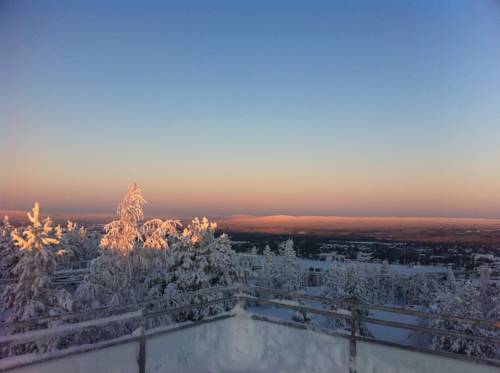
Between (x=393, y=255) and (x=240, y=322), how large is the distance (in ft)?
424

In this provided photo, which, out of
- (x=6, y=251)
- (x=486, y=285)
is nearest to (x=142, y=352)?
(x=6, y=251)

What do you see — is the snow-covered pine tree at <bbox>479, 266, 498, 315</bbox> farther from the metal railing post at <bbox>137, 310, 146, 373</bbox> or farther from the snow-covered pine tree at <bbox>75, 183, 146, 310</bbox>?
the metal railing post at <bbox>137, 310, 146, 373</bbox>

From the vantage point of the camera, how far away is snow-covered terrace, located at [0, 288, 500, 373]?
194 inches

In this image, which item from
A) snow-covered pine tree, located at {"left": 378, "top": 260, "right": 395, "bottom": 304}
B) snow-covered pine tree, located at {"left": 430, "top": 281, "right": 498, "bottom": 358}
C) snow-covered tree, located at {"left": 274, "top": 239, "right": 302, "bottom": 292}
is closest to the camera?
snow-covered pine tree, located at {"left": 430, "top": 281, "right": 498, "bottom": 358}

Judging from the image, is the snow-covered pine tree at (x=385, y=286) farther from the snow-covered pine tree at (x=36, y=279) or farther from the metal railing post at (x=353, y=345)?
the metal railing post at (x=353, y=345)

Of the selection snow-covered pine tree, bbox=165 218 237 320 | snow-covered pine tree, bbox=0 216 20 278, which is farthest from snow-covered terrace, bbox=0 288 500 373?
snow-covered pine tree, bbox=0 216 20 278

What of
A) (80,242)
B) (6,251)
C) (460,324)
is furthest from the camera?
(80,242)

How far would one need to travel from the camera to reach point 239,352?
661 cm

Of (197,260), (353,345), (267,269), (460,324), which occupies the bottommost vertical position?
(267,269)

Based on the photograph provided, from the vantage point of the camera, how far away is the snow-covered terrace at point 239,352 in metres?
4.93

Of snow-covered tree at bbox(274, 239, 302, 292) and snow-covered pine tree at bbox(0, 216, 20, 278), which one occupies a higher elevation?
snow-covered pine tree at bbox(0, 216, 20, 278)

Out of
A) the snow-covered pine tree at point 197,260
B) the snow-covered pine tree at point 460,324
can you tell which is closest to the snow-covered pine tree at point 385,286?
the snow-covered pine tree at point 460,324

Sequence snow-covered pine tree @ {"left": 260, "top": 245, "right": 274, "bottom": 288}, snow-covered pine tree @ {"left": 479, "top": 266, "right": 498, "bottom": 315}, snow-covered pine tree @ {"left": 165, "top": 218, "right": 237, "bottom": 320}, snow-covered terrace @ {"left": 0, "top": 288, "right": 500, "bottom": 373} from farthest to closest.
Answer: snow-covered pine tree @ {"left": 260, "top": 245, "right": 274, "bottom": 288} < snow-covered pine tree @ {"left": 479, "top": 266, "right": 498, "bottom": 315} < snow-covered pine tree @ {"left": 165, "top": 218, "right": 237, "bottom": 320} < snow-covered terrace @ {"left": 0, "top": 288, "right": 500, "bottom": 373}

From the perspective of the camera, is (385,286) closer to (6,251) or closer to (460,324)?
(460,324)
